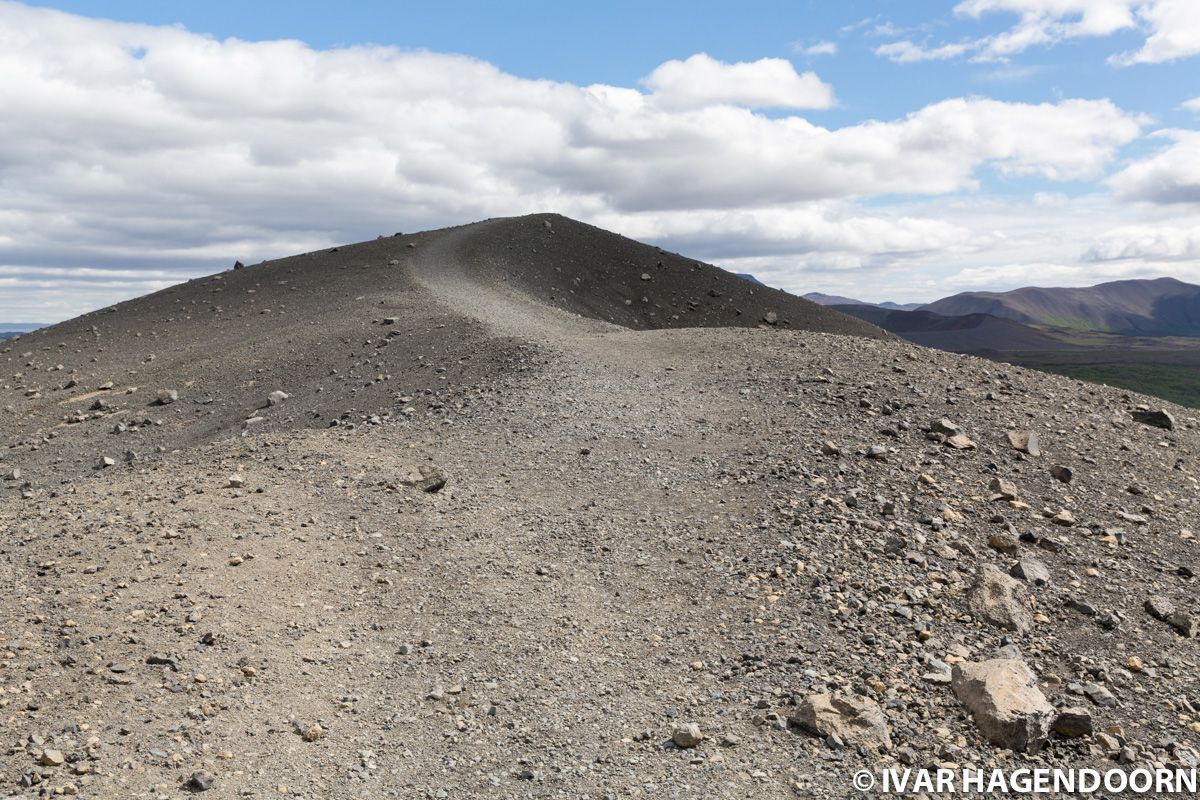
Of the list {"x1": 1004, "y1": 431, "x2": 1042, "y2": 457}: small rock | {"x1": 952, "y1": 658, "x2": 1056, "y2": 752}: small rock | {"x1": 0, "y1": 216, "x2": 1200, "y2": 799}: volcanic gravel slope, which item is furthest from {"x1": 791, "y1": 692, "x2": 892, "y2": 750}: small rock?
{"x1": 1004, "y1": 431, "x2": 1042, "y2": 457}: small rock

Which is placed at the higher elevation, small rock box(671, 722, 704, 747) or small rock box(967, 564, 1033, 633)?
small rock box(967, 564, 1033, 633)

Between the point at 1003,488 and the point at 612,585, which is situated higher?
the point at 1003,488

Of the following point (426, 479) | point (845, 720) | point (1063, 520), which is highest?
point (426, 479)

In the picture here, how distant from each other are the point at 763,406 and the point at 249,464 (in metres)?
7.50

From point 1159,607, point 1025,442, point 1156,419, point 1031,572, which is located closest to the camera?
point 1159,607

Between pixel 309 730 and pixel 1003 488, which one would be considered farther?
pixel 1003 488

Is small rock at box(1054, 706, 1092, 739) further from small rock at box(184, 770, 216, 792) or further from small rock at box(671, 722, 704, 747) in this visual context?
small rock at box(184, 770, 216, 792)

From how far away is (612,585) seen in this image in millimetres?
8906

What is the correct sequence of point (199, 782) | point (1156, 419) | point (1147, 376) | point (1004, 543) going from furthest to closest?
1. point (1147, 376)
2. point (1156, 419)
3. point (1004, 543)
4. point (199, 782)

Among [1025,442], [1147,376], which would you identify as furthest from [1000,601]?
[1147,376]

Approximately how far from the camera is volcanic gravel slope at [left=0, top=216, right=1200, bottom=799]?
6.56m

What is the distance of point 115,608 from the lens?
7.97m

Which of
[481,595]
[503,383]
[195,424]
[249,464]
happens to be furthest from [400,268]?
[481,595]

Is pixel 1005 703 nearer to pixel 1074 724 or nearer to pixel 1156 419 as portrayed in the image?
pixel 1074 724
